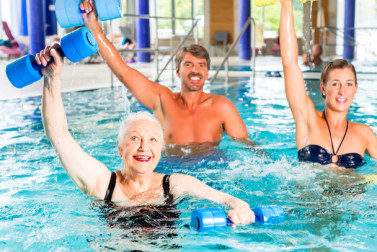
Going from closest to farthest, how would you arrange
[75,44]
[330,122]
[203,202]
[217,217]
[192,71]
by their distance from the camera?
[75,44] < [217,217] < [203,202] < [330,122] < [192,71]

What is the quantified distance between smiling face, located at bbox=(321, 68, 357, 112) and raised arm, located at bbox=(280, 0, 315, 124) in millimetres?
160

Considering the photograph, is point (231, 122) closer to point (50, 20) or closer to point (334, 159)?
point (334, 159)

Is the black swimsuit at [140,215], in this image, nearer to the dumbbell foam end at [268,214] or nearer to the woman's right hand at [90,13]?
the dumbbell foam end at [268,214]

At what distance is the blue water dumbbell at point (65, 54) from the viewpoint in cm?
200

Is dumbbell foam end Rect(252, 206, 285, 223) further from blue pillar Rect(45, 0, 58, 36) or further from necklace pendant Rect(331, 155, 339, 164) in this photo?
blue pillar Rect(45, 0, 58, 36)

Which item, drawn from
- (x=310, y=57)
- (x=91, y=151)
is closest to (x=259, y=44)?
(x=310, y=57)

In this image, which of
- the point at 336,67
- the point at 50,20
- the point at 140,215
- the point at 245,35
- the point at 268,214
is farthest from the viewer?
the point at 50,20

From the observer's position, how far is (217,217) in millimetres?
2094

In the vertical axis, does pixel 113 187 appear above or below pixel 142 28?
below

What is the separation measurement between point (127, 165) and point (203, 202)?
55 cm

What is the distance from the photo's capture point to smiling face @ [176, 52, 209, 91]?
13.1ft

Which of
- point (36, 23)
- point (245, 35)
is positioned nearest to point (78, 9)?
point (36, 23)

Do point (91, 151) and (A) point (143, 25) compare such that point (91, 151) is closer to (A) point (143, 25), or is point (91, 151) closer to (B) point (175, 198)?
(B) point (175, 198)

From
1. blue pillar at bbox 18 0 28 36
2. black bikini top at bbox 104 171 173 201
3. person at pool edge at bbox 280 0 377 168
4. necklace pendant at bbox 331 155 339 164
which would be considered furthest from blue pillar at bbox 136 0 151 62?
black bikini top at bbox 104 171 173 201
